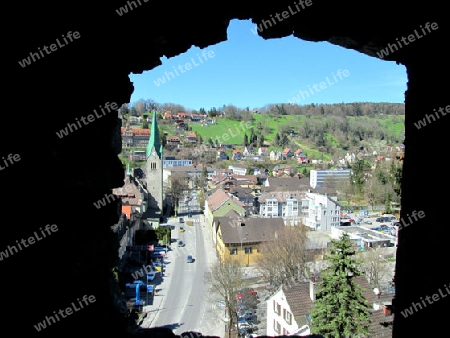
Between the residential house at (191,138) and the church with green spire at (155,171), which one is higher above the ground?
the residential house at (191,138)

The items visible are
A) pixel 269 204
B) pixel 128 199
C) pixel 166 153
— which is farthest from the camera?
pixel 166 153

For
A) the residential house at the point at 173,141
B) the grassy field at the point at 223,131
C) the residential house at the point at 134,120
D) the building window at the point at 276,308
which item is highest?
the residential house at the point at 134,120

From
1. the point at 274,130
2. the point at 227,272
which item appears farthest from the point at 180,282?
the point at 274,130

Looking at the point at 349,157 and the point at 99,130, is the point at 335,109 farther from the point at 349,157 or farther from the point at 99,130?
the point at 99,130

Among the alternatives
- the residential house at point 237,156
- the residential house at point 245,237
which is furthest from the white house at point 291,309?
the residential house at point 237,156

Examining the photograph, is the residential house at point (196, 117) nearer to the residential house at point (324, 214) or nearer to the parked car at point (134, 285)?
the residential house at point (324, 214)

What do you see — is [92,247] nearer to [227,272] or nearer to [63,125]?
[63,125]
